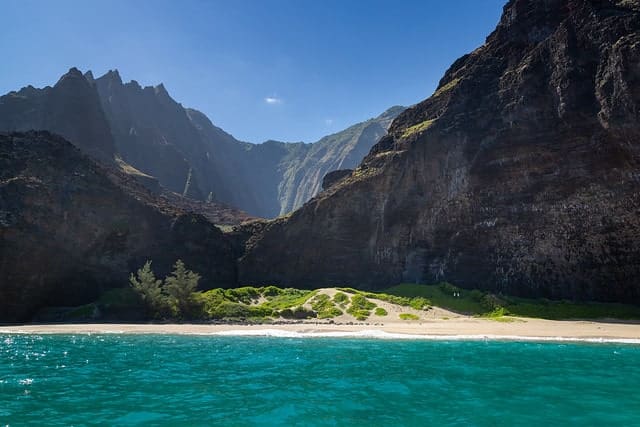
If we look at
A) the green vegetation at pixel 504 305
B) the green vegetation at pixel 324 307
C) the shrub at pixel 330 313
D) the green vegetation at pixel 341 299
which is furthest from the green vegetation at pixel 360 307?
the green vegetation at pixel 504 305

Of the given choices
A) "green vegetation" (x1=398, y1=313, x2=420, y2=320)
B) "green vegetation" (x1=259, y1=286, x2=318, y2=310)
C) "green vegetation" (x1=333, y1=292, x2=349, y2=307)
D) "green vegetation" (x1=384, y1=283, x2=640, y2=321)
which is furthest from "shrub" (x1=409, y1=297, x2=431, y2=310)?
"green vegetation" (x1=259, y1=286, x2=318, y2=310)

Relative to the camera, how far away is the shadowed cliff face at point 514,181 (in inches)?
1528

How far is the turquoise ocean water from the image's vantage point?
38.1 feet

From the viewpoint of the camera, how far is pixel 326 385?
51.9 feet

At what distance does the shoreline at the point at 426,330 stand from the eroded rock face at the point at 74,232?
11.7 metres

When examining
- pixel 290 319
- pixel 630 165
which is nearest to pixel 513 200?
pixel 630 165

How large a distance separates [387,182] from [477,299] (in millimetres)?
23653

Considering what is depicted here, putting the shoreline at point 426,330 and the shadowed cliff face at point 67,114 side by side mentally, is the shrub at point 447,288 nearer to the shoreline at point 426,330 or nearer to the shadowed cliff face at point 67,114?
the shoreline at point 426,330

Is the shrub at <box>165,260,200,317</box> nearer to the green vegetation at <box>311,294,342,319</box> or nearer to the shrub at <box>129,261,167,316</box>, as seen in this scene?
the shrub at <box>129,261,167,316</box>

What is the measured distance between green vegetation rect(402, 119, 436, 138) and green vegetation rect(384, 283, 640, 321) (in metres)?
23.9

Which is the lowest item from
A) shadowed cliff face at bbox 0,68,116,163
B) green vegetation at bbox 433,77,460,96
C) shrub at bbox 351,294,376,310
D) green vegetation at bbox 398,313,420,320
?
green vegetation at bbox 398,313,420,320

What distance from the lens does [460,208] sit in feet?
171

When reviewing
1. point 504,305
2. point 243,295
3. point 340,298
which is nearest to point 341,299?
point 340,298

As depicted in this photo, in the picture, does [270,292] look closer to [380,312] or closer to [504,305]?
[380,312]
